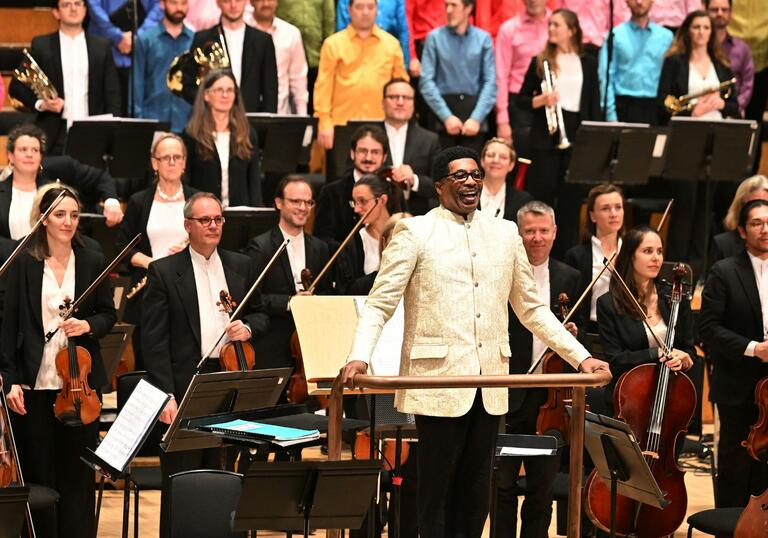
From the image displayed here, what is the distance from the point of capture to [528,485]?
16.4ft

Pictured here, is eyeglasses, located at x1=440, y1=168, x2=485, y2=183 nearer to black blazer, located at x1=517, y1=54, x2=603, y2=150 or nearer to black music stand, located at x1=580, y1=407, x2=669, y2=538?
black music stand, located at x1=580, y1=407, x2=669, y2=538

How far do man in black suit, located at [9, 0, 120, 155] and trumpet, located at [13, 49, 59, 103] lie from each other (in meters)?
0.03

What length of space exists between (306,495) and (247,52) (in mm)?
4116

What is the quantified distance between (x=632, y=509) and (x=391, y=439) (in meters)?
0.92

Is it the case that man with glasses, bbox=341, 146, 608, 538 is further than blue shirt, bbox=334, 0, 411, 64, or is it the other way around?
blue shirt, bbox=334, 0, 411, 64

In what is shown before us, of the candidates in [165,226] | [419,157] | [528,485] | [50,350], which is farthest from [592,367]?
[419,157]

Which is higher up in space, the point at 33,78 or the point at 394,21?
the point at 394,21

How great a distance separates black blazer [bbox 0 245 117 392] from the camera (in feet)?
16.2

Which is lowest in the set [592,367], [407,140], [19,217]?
[592,367]

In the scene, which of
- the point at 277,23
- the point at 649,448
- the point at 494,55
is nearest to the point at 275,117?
the point at 277,23

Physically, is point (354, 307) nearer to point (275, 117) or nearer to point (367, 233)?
point (367, 233)

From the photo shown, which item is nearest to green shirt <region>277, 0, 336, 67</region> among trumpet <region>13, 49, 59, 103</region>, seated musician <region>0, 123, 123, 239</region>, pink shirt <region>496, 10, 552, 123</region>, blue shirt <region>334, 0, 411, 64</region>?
blue shirt <region>334, 0, 411, 64</region>

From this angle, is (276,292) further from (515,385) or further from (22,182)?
(515,385)

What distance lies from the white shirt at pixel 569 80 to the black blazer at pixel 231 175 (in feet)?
6.24
